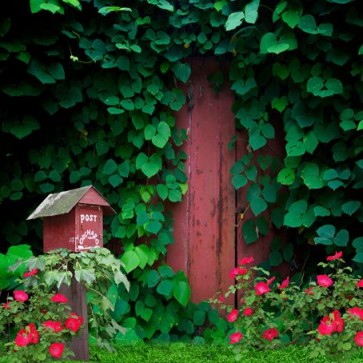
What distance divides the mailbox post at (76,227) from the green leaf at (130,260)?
90cm

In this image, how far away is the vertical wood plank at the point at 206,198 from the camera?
388cm

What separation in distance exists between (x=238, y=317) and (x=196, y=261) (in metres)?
0.97

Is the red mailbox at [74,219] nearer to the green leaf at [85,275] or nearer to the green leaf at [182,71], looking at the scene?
the green leaf at [85,275]

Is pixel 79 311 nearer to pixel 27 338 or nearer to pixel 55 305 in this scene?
pixel 55 305

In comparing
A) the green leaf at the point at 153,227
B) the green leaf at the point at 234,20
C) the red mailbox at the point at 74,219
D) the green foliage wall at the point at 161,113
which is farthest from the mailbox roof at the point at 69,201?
the green leaf at the point at 234,20

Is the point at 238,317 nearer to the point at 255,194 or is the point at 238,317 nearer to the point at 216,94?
the point at 255,194

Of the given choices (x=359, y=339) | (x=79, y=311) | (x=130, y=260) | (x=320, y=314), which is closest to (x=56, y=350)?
(x=79, y=311)

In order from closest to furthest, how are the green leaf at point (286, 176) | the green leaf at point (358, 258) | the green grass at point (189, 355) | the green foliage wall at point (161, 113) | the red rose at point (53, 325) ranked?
the red rose at point (53, 325)
the green grass at point (189, 355)
the green leaf at point (358, 258)
the green foliage wall at point (161, 113)
the green leaf at point (286, 176)

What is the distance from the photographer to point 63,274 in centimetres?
253

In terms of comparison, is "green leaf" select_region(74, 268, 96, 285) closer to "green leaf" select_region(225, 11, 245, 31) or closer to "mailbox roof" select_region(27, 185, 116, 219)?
"mailbox roof" select_region(27, 185, 116, 219)

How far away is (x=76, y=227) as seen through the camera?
2.65m

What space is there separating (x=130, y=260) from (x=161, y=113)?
0.90 metres

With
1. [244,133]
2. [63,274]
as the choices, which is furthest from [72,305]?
[244,133]

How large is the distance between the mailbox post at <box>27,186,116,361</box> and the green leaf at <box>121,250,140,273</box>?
902 mm
